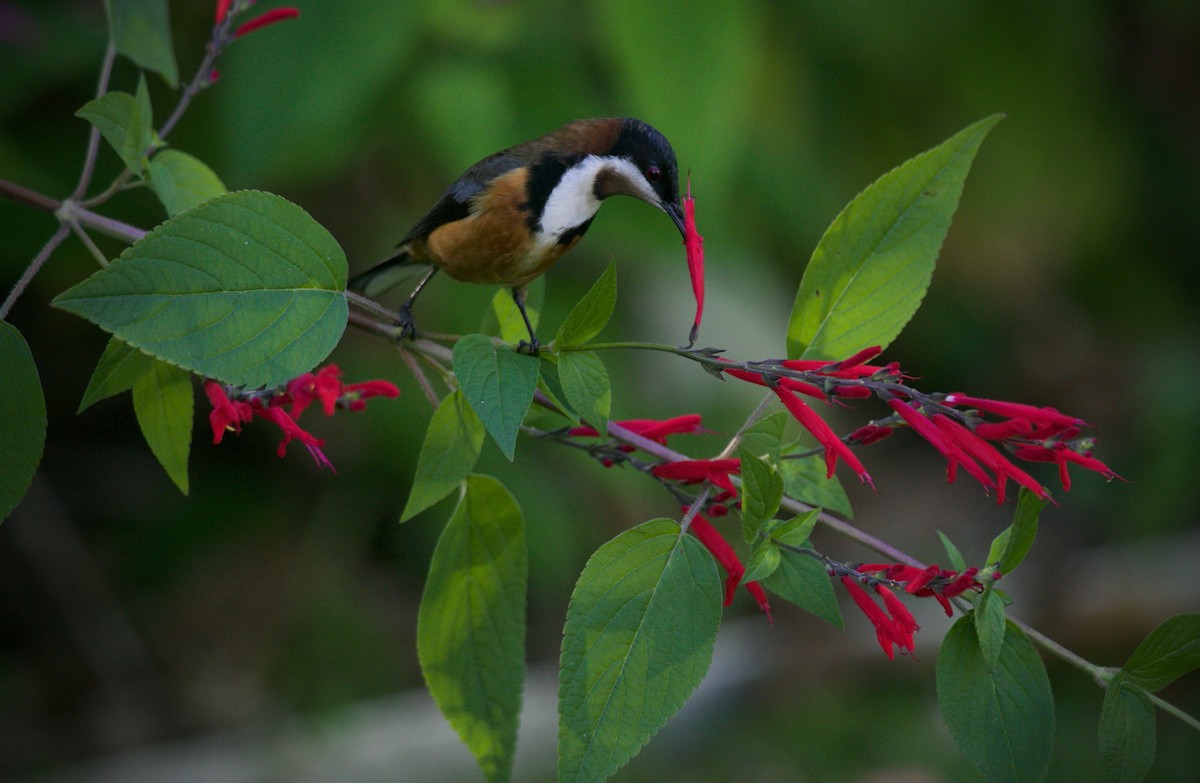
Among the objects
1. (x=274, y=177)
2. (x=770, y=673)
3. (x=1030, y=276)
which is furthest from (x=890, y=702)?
(x=274, y=177)

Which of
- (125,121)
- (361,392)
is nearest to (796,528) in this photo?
(361,392)

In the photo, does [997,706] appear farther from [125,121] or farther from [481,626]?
[125,121]

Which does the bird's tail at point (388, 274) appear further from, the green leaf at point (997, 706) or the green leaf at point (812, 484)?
the green leaf at point (997, 706)

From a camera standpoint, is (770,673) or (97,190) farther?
(770,673)

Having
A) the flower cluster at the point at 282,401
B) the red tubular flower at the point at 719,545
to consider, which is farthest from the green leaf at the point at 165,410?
the red tubular flower at the point at 719,545

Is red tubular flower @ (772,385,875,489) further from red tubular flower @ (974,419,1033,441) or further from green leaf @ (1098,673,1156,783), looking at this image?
green leaf @ (1098,673,1156,783)

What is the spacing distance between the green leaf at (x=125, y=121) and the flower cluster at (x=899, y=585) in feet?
2.57

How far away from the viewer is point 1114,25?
433 cm

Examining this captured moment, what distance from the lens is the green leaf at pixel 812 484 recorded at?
1121mm

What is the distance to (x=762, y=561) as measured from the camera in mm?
946

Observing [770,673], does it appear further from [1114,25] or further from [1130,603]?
[1114,25]

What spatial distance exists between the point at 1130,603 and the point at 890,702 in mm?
993

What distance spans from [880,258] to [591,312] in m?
0.34

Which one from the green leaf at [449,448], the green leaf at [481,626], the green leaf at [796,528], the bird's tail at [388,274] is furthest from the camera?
the bird's tail at [388,274]
